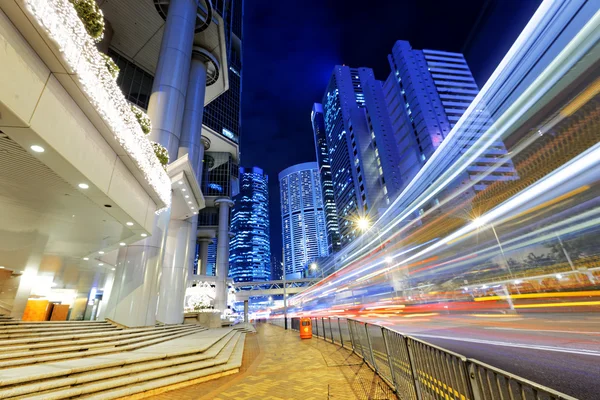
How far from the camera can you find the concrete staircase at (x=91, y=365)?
5.04 meters

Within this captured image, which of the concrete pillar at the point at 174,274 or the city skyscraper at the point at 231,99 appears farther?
the city skyscraper at the point at 231,99

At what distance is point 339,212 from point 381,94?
5720 cm

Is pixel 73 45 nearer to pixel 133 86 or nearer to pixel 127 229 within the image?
pixel 127 229

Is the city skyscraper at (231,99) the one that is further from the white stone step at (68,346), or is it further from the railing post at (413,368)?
the railing post at (413,368)

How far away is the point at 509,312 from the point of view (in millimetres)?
15266

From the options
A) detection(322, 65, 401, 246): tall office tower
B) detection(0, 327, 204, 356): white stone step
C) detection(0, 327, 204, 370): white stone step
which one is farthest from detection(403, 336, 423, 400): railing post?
detection(322, 65, 401, 246): tall office tower

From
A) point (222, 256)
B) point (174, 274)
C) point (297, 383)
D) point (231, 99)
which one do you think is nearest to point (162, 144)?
point (174, 274)

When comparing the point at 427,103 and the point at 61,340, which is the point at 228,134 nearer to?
the point at 61,340

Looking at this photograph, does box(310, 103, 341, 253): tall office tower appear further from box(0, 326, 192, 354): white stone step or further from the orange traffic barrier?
box(0, 326, 192, 354): white stone step

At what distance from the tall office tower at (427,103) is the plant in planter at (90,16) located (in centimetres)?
6456

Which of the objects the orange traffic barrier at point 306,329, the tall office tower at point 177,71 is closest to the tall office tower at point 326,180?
the tall office tower at point 177,71

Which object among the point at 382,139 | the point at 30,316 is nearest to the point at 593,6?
the point at 30,316

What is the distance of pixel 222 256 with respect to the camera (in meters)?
47.3

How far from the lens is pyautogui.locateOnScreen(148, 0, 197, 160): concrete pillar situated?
640 inches
